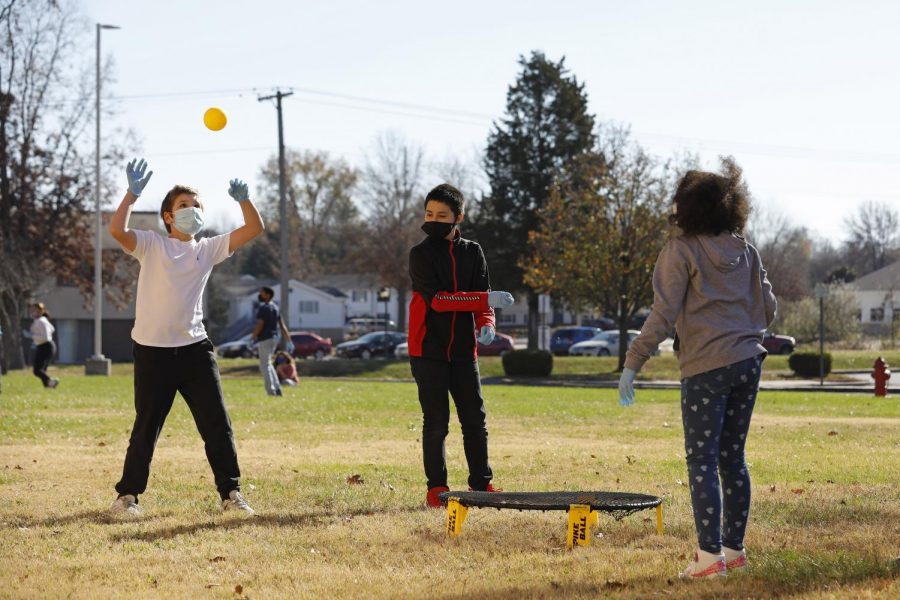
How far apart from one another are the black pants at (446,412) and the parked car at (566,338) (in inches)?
2122

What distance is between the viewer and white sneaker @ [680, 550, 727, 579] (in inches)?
220

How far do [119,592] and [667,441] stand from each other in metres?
8.22

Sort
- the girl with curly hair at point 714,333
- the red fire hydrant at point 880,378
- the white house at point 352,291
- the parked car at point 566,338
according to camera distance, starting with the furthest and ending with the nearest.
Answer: the white house at point 352,291 → the parked car at point 566,338 → the red fire hydrant at point 880,378 → the girl with curly hair at point 714,333

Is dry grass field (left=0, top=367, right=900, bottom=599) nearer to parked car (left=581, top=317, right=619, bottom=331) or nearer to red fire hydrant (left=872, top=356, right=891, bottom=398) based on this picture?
red fire hydrant (left=872, top=356, right=891, bottom=398)

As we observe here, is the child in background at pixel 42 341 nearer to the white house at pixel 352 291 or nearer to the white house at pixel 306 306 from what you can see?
the white house at pixel 306 306

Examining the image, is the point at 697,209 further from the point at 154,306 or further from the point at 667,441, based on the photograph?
the point at 667,441

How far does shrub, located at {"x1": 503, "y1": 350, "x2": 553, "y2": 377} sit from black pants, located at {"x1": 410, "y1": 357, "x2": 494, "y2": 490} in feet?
111

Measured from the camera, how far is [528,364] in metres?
42.0

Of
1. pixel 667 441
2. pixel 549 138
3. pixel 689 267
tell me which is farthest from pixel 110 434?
pixel 549 138

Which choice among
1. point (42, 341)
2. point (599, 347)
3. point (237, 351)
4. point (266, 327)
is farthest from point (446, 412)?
point (237, 351)

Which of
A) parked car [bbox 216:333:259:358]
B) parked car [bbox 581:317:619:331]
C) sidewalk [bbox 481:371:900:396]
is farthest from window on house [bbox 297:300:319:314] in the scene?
sidewalk [bbox 481:371:900:396]

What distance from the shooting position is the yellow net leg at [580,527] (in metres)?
6.43

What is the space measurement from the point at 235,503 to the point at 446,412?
144 centimetres

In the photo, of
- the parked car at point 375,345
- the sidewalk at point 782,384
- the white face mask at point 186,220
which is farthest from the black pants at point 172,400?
the parked car at point 375,345
